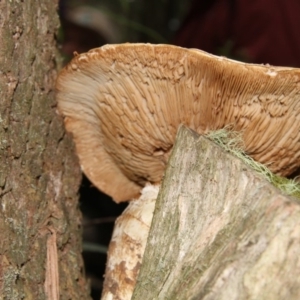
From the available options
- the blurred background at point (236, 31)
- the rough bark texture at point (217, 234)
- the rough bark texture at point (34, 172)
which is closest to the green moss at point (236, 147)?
the rough bark texture at point (217, 234)

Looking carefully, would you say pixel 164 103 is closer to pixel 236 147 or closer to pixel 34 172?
pixel 236 147

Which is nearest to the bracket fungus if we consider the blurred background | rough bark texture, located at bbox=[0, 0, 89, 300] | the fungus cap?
the fungus cap

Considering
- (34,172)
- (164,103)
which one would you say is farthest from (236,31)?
(34,172)

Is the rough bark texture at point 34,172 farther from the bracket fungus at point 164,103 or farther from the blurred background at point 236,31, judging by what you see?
the blurred background at point 236,31

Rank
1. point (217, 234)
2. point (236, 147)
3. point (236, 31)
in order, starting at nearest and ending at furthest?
point (217, 234) → point (236, 147) → point (236, 31)

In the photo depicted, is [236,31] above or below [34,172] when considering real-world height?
above

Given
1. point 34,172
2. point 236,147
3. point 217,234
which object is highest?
point 236,147

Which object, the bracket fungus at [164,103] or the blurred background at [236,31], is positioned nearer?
the bracket fungus at [164,103]

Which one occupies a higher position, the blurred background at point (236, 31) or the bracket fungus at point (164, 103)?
the blurred background at point (236, 31)
